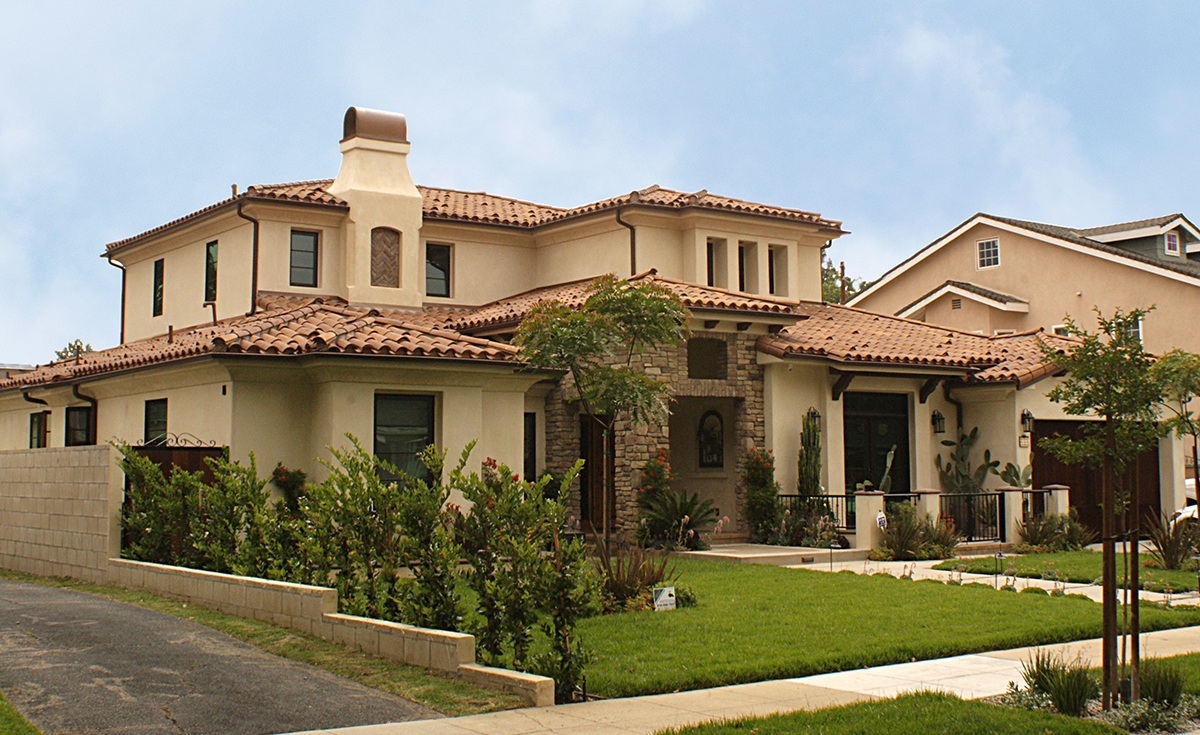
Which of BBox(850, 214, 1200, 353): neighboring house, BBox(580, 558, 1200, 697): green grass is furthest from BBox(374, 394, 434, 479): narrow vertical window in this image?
BBox(850, 214, 1200, 353): neighboring house

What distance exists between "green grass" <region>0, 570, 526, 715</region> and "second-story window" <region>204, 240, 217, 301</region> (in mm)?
12957

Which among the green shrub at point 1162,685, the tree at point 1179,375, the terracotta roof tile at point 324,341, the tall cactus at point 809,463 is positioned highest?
the terracotta roof tile at point 324,341

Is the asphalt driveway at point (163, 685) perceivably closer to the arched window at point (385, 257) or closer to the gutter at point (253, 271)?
the gutter at point (253, 271)

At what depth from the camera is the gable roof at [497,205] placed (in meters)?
24.5

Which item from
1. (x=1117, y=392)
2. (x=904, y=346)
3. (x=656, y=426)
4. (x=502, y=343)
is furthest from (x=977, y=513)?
(x=502, y=343)

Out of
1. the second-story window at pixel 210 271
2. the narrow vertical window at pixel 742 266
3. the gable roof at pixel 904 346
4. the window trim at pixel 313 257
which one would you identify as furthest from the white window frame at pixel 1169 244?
the second-story window at pixel 210 271

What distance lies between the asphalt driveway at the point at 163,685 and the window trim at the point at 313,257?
43.7 ft

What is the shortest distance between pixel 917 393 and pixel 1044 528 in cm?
389

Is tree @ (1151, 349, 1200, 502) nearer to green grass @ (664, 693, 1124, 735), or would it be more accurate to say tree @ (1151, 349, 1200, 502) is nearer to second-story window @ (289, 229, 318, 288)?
green grass @ (664, 693, 1124, 735)

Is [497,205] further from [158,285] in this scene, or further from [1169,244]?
[1169,244]

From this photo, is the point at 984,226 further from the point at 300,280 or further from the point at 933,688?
the point at 933,688

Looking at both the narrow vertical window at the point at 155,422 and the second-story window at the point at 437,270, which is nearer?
the narrow vertical window at the point at 155,422

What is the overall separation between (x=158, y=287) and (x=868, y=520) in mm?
17879

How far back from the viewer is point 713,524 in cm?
2306
